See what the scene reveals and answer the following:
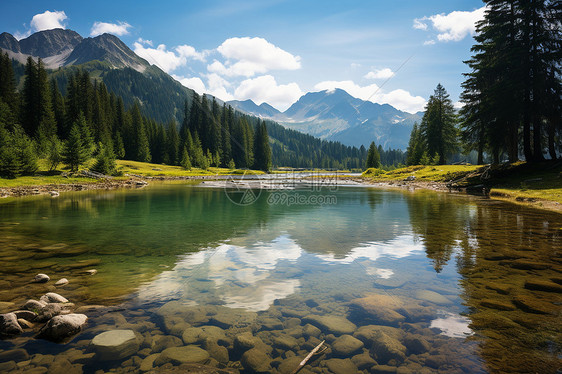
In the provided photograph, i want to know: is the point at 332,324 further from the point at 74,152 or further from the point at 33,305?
the point at 74,152

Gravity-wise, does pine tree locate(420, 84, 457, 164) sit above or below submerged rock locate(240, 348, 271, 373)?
above

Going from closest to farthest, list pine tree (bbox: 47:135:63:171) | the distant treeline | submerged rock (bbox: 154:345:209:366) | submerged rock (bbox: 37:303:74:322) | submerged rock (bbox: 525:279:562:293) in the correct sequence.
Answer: submerged rock (bbox: 154:345:209:366) < submerged rock (bbox: 37:303:74:322) < submerged rock (bbox: 525:279:562:293) < pine tree (bbox: 47:135:63:171) < the distant treeline

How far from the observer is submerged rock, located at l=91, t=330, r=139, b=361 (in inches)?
191

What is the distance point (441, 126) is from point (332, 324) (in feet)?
267

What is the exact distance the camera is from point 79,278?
8.45 m

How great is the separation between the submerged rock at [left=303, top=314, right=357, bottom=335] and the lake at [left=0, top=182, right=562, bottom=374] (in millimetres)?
43

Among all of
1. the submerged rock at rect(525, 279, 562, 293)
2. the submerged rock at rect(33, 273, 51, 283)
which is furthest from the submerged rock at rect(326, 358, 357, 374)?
the submerged rock at rect(33, 273, 51, 283)

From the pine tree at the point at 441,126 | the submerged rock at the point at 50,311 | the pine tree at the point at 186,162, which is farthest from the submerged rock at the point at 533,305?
the pine tree at the point at 186,162

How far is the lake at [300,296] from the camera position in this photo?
4.78m

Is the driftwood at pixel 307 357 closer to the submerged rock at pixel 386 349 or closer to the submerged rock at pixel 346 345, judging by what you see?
the submerged rock at pixel 346 345

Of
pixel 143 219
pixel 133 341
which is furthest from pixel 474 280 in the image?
pixel 143 219

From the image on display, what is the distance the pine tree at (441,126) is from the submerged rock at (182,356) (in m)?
82.5

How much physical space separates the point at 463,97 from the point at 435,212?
32.8 meters

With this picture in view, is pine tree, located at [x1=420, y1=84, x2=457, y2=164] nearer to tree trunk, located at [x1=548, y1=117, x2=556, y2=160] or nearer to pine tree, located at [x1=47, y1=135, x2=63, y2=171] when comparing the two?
tree trunk, located at [x1=548, y1=117, x2=556, y2=160]
